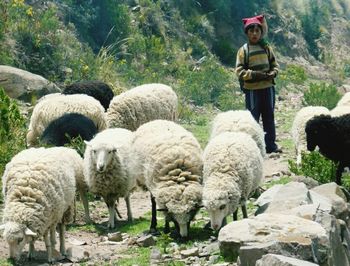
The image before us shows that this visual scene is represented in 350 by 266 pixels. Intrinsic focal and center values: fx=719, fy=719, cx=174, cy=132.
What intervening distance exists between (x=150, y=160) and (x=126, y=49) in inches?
585

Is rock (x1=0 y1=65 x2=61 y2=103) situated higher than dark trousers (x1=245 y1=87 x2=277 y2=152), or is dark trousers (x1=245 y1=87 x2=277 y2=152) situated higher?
rock (x1=0 y1=65 x2=61 y2=103)

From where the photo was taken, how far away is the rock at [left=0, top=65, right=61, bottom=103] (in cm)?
1563

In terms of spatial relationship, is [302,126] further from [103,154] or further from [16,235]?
[16,235]

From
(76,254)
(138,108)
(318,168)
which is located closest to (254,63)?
(138,108)

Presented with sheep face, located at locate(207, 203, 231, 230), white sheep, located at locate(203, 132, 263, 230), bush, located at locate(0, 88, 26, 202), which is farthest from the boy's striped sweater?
sheep face, located at locate(207, 203, 231, 230)

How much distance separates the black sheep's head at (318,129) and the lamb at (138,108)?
3445 millimetres

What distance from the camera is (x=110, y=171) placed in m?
9.34

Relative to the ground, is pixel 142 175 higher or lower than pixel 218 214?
higher

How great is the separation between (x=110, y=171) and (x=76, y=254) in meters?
1.63

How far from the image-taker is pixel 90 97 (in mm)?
12672

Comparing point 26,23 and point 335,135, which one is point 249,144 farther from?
point 26,23

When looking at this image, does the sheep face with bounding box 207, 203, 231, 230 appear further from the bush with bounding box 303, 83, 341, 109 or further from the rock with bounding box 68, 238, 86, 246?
the bush with bounding box 303, 83, 341, 109

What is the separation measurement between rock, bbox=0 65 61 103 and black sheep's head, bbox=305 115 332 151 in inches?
291

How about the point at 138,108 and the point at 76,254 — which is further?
the point at 138,108
